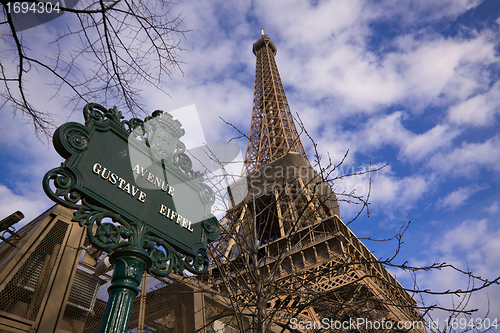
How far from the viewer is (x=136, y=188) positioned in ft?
7.79

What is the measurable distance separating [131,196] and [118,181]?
0.13m

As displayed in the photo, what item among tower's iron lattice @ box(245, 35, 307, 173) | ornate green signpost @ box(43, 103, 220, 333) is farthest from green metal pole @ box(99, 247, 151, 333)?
tower's iron lattice @ box(245, 35, 307, 173)

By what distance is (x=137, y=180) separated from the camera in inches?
95.5

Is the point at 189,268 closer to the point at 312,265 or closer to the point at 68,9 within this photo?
the point at 68,9

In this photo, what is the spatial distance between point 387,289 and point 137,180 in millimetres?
24268

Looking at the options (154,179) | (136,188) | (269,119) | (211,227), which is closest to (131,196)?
(136,188)

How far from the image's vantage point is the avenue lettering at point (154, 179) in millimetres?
2489

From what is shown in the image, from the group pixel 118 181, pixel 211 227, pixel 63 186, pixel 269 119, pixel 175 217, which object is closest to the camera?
pixel 63 186

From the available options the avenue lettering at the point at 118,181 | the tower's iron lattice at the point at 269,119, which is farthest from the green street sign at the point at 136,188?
the tower's iron lattice at the point at 269,119

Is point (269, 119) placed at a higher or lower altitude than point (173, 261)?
higher

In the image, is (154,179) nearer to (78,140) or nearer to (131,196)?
(131,196)

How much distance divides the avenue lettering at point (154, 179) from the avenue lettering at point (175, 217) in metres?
0.18

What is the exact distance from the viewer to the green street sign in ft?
6.68

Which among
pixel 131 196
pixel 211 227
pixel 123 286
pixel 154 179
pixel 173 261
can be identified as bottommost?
pixel 123 286
